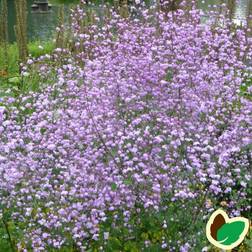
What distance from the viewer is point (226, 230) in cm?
206

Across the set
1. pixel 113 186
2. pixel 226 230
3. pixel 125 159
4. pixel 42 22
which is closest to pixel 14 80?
pixel 125 159

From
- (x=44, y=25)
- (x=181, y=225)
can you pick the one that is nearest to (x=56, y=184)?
(x=181, y=225)

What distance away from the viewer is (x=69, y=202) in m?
3.27

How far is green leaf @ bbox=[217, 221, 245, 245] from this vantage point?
6.70ft

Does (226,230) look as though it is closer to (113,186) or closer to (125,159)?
(113,186)

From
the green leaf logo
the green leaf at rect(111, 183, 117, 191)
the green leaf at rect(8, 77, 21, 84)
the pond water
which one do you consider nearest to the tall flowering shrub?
the green leaf at rect(111, 183, 117, 191)

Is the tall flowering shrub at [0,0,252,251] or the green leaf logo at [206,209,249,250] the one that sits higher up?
the green leaf logo at [206,209,249,250]

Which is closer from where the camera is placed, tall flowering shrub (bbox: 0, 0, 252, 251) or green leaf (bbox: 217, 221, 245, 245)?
green leaf (bbox: 217, 221, 245, 245)

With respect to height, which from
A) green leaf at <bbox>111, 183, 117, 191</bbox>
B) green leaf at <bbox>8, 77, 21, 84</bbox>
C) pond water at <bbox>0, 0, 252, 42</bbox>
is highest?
green leaf at <bbox>111, 183, 117, 191</bbox>

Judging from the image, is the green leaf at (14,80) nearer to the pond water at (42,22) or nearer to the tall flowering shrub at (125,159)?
the tall flowering shrub at (125,159)

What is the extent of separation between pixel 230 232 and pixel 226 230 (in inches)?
0.6

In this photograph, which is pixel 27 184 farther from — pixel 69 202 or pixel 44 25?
pixel 44 25

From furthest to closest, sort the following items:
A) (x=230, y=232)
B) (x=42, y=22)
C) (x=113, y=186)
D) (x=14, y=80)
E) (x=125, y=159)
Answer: (x=42, y=22) → (x=14, y=80) → (x=125, y=159) → (x=113, y=186) → (x=230, y=232)

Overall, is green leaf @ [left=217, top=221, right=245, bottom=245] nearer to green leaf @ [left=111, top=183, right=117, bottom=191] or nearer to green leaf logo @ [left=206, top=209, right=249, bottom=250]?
green leaf logo @ [left=206, top=209, right=249, bottom=250]
